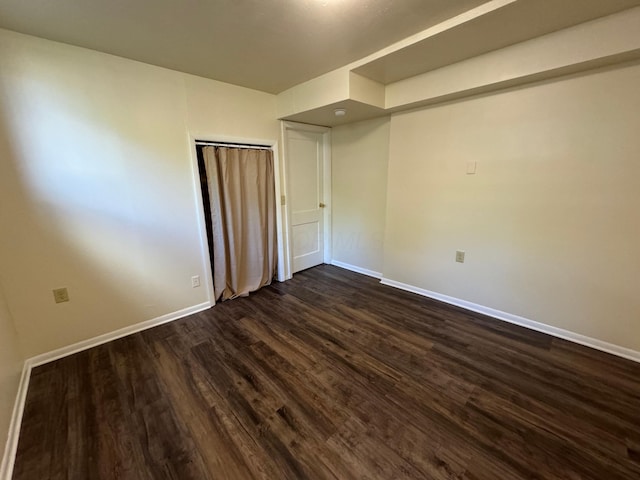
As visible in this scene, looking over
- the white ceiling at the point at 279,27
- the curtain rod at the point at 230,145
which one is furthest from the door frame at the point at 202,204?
the white ceiling at the point at 279,27

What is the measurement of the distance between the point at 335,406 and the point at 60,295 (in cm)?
231

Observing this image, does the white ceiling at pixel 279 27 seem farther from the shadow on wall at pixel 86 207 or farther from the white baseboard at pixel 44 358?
the white baseboard at pixel 44 358

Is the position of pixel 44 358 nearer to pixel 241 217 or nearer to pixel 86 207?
pixel 86 207

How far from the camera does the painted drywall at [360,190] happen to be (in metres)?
3.46

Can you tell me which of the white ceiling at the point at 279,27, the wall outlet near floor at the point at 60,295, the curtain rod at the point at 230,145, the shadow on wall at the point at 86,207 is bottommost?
the wall outlet near floor at the point at 60,295

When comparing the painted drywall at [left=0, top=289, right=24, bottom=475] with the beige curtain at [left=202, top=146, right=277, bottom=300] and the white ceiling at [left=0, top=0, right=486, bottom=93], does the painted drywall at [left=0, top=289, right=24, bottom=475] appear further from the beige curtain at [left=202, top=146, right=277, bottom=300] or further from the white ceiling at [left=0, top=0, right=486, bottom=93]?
the white ceiling at [left=0, top=0, right=486, bottom=93]

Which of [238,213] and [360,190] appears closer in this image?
[238,213]

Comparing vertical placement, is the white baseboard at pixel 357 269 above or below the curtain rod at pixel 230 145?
below

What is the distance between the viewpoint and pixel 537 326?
2434 mm

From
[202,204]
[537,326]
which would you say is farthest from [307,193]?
[537,326]

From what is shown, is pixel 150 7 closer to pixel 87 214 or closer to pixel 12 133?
pixel 12 133

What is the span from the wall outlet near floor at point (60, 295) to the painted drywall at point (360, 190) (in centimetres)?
315

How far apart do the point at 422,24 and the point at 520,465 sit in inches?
105

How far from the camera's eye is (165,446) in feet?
4.66
